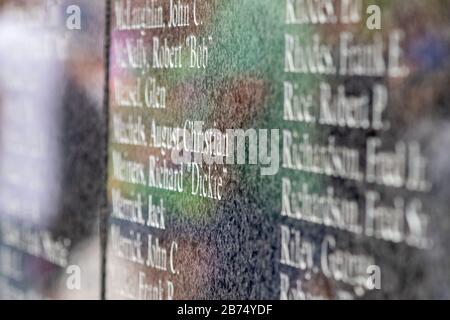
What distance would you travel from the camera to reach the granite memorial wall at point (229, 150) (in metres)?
2.23

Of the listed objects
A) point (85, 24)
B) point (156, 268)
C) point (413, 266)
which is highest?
point (85, 24)

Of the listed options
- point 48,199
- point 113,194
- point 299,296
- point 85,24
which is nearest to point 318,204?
point 299,296

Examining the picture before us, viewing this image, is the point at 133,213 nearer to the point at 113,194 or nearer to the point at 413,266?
the point at 113,194

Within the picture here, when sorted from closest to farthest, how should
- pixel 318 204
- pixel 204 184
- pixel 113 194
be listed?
1. pixel 318 204
2. pixel 204 184
3. pixel 113 194

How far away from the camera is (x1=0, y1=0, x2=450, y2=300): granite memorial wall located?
2230mm

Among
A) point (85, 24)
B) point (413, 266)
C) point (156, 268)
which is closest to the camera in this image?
point (413, 266)

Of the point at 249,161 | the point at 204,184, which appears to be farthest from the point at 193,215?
the point at 249,161

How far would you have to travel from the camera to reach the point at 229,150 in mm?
2883

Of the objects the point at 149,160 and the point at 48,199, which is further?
the point at 48,199

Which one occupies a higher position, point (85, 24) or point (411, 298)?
point (85, 24)

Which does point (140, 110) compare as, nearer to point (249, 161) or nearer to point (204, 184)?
point (204, 184)

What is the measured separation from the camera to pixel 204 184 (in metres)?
3.01

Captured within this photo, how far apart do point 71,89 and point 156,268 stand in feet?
2.95

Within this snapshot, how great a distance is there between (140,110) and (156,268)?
1.41ft
